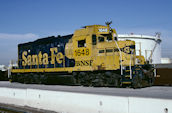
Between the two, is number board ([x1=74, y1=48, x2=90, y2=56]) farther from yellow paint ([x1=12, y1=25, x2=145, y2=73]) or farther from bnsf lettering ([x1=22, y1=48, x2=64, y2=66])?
bnsf lettering ([x1=22, y1=48, x2=64, y2=66])

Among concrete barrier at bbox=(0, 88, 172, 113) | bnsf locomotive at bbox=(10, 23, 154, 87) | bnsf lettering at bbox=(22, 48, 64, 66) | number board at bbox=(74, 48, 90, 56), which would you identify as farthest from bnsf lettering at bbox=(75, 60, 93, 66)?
concrete barrier at bbox=(0, 88, 172, 113)

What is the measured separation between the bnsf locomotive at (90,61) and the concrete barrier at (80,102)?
576 centimetres

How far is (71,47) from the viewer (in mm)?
17062

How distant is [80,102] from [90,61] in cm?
794

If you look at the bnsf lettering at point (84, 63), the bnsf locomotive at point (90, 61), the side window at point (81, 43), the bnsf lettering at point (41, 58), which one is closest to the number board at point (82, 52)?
the bnsf locomotive at point (90, 61)

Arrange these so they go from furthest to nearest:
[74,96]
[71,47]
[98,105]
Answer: [71,47] → [74,96] → [98,105]

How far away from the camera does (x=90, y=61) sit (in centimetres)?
1570

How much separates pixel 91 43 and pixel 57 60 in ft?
13.2

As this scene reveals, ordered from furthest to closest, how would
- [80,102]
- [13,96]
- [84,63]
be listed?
[84,63]
[13,96]
[80,102]

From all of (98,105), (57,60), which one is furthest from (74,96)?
(57,60)

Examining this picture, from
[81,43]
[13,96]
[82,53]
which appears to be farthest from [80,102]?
[81,43]

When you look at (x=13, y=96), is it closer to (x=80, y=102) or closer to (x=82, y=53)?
(x=80, y=102)

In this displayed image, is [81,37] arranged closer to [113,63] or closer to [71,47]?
[71,47]

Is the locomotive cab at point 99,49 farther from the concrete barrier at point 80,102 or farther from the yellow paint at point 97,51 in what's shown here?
the concrete barrier at point 80,102
